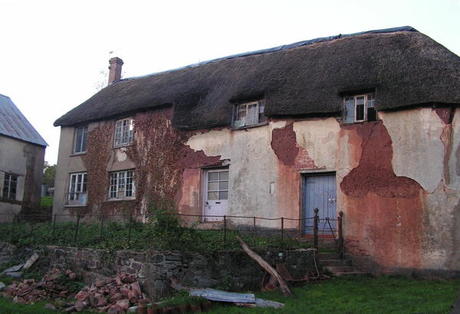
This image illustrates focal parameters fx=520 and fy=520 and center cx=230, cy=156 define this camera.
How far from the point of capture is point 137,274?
12492 mm

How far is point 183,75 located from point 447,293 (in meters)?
15.3

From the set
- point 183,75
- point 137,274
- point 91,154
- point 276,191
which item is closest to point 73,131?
point 91,154

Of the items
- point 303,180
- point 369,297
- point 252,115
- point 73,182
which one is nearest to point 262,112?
point 252,115

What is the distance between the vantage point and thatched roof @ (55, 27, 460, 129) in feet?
52.5

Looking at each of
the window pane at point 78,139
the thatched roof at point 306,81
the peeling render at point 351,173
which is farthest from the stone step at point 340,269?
the window pane at point 78,139

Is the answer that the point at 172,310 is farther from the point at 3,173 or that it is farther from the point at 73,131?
the point at 3,173

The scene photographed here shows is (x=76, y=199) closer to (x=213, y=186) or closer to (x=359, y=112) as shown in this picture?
(x=213, y=186)

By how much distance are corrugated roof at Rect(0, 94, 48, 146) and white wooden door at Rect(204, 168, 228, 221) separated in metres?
12.0

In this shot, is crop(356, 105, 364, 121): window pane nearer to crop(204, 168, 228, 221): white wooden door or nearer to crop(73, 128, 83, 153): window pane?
crop(204, 168, 228, 221): white wooden door

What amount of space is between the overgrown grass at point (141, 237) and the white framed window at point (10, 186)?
24.3 feet

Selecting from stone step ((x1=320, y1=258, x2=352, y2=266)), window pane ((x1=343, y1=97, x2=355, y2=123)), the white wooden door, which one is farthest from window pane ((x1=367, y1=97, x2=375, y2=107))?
the white wooden door

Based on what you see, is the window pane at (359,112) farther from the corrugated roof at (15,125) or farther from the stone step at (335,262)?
the corrugated roof at (15,125)

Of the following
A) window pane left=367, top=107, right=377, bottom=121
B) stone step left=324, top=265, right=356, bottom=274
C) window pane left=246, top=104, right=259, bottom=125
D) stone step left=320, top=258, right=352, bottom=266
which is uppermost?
window pane left=246, top=104, right=259, bottom=125

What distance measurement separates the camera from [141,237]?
13.9 metres
